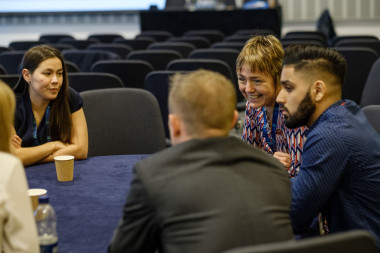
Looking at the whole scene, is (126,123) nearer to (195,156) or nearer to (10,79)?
(10,79)

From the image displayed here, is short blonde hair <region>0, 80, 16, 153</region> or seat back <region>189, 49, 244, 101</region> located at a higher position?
short blonde hair <region>0, 80, 16, 153</region>

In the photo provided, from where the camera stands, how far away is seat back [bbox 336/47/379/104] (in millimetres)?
5352

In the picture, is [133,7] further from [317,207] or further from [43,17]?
[317,207]

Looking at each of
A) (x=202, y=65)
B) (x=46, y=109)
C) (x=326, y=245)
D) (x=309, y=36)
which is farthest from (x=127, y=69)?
(x=326, y=245)

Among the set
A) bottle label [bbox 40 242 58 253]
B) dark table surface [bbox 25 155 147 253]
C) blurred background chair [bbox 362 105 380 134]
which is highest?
blurred background chair [bbox 362 105 380 134]

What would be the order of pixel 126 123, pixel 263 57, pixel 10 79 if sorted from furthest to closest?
pixel 10 79
pixel 126 123
pixel 263 57

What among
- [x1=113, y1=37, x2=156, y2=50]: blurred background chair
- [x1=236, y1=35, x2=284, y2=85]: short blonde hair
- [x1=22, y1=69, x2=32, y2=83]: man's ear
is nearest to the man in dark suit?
[x1=236, y1=35, x2=284, y2=85]: short blonde hair

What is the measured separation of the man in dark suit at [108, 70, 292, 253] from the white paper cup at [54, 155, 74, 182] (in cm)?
91

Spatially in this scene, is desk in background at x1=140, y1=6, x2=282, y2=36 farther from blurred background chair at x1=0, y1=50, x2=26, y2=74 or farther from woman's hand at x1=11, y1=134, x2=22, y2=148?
woman's hand at x1=11, y1=134, x2=22, y2=148

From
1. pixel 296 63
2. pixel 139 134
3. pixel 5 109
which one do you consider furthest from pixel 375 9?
pixel 5 109

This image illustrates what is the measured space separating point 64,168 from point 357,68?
3481mm

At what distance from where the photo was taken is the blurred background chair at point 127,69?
5.28m

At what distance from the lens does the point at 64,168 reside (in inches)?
100

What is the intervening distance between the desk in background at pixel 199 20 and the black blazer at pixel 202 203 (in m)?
9.76
